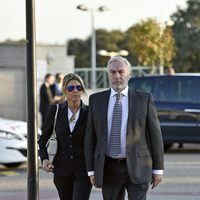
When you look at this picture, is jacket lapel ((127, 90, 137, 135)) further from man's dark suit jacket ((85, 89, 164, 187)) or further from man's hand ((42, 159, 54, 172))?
man's hand ((42, 159, 54, 172))

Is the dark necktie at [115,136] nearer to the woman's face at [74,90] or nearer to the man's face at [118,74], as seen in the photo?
the man's face at [118,74]

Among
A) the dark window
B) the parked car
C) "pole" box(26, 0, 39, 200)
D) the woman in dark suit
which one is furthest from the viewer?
the dark window

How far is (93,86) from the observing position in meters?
33.9

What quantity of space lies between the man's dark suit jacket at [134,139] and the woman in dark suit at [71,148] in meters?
0.32

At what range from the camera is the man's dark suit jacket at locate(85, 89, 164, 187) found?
528 cm

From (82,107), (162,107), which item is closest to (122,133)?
(82,107)

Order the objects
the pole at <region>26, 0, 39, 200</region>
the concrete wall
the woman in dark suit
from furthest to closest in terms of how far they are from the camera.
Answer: the concrete wall
the pole at <region>26, 0, 39, 200</region>
the woman in dark suit

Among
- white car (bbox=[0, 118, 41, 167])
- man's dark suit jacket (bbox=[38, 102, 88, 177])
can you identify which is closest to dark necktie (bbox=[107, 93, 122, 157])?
man's dark suit jacket (bbox=[38, 102, 88, 177])

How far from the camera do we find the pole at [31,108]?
6773mm

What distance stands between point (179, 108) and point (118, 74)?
888 cm

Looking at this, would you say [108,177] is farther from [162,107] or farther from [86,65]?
[86,65]

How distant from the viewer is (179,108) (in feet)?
46.2

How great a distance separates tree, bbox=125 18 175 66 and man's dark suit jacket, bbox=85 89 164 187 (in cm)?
2949

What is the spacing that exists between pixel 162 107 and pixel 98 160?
8926 mm
